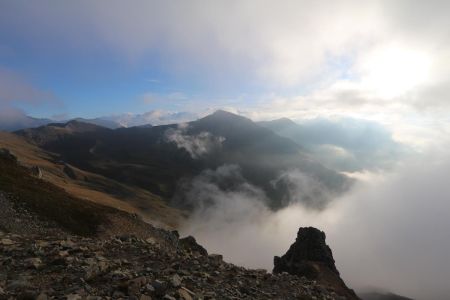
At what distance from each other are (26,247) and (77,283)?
9.84 meters

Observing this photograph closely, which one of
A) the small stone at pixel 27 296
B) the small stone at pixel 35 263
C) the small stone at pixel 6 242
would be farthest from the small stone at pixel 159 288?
the small stone at pixel 6 242

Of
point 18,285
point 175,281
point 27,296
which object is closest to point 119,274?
point 175,281

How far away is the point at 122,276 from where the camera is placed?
68.8ft

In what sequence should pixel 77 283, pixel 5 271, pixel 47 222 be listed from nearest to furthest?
pixel 77 283
pixel 5 271
pixel 47 222

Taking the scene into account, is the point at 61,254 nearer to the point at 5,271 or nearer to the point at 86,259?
the point at 86,259

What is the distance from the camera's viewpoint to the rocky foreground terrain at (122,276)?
1848cm

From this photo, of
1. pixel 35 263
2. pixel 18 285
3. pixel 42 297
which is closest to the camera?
pixel 42 297

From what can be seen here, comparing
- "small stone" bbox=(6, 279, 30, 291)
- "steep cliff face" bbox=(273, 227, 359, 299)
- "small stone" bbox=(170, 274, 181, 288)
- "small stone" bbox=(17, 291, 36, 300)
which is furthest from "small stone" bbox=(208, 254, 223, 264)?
"steep cliff face" bbox=(273, 227, 359, 299)

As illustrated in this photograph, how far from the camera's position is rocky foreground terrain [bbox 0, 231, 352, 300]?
18.5 meters

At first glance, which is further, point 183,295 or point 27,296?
point 183,295

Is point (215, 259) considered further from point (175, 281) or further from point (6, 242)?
point (6, 242)

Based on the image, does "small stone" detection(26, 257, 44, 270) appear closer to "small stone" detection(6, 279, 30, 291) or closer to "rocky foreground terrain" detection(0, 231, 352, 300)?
"rocky foreground terrain" detection(0, 231, 352, 300)

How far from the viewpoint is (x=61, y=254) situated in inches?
955

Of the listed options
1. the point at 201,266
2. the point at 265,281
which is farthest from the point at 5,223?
the point at 265,281
